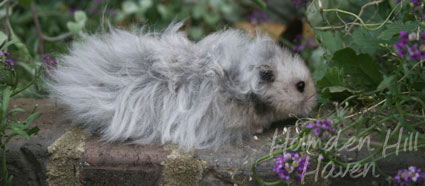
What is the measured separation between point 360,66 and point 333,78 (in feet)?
0.53

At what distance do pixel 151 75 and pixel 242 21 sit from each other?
3.10 meters

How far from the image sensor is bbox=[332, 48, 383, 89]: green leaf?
2.56m

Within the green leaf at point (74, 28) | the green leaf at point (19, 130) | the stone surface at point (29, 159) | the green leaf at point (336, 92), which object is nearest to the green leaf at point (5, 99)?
the green leaf at point (19, 130)

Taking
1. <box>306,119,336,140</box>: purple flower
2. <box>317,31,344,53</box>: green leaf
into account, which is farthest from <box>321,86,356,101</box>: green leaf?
Answer: <box>306,119,336,140</box>: purple flower

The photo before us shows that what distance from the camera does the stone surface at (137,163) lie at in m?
2.14

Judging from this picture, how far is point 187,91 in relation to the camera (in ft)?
7.68

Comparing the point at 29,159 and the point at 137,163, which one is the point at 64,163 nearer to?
the point at 29,159

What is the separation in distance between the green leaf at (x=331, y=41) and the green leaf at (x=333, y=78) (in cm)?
46

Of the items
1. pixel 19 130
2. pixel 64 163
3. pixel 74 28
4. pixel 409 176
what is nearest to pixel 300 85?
pixel 409 176

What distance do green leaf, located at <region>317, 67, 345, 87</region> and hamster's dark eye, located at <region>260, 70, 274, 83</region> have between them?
1.40 feet

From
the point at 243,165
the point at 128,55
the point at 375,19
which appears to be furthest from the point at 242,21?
the point at 243,165

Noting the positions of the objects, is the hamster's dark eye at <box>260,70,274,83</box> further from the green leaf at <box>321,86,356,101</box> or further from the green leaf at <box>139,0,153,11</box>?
the green leaf at <box>139,0,153,11</box>

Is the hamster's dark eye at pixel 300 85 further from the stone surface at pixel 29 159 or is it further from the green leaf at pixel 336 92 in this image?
the stone surface at pixel 29 159

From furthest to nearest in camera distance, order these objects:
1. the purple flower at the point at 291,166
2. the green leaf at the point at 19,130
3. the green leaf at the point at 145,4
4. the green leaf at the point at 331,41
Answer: the green leaf at the point at 145,4
the green leaf at the point at 331,41
the green leaf at the point at 19,130
the purple flower at the point at 291,166
